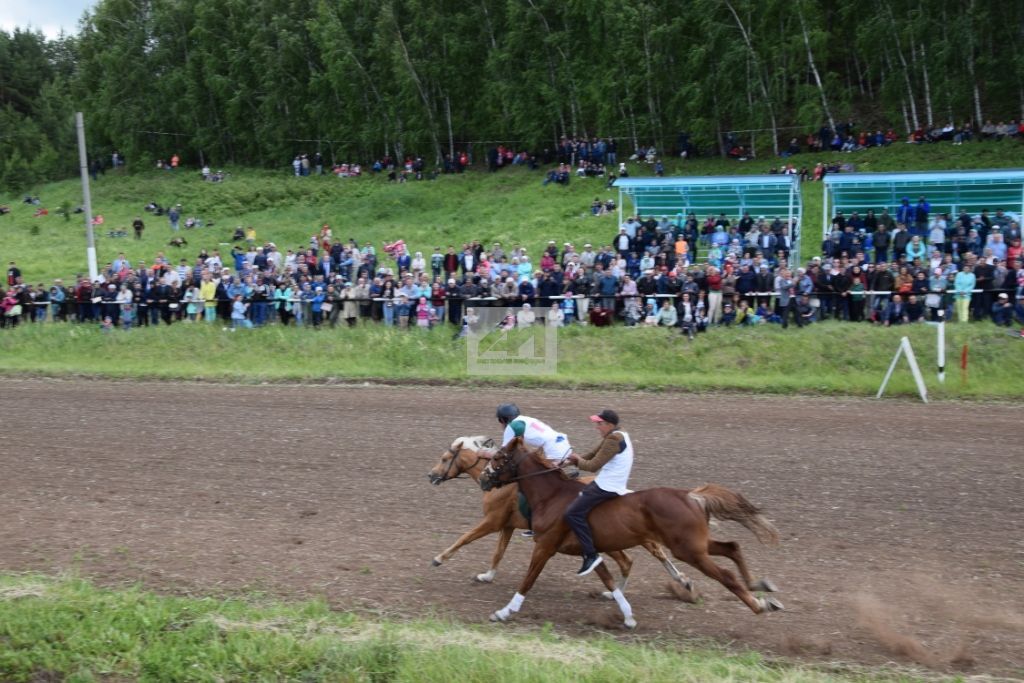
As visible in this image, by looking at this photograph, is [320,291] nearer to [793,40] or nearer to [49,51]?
[793,40]

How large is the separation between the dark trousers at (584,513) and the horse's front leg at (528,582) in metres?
0.32

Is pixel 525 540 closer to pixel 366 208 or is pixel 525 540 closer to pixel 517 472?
pixel 517 472

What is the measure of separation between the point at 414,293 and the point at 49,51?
8364 cm

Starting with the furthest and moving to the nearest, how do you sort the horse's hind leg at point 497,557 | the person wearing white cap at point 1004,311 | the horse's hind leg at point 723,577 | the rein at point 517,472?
the person wearing white cap at point 1004,311 < the horse's hind leg at point 497,557 < the rein at point 517,472 < the horse's hind leg at point 723,577

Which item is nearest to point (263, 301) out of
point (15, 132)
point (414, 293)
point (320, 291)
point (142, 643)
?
point (320, 291)

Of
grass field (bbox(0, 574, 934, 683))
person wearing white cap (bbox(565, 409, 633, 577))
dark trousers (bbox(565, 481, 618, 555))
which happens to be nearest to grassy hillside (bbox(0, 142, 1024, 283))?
person wearing white cap (bbox(565, 409, 633, 577))

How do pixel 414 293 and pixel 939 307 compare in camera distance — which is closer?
pixel 939 307

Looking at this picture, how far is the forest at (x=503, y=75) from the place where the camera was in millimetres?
41312

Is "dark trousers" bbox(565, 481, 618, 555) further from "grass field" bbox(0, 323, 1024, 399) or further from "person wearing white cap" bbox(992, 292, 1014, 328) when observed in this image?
"person wearing white cap" bbox(992, 292, 1014, 328)

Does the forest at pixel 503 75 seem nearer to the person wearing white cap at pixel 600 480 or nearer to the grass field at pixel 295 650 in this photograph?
the person wearing white cap at pixel 600 480

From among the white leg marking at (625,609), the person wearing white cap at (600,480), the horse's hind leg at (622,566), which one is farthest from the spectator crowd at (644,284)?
the white leg marking at (625,609)

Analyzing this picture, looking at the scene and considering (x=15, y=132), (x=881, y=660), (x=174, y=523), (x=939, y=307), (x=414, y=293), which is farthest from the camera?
(x=15, y=132)

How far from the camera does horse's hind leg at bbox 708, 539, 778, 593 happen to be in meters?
8.41

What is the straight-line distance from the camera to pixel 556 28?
4894 cm
